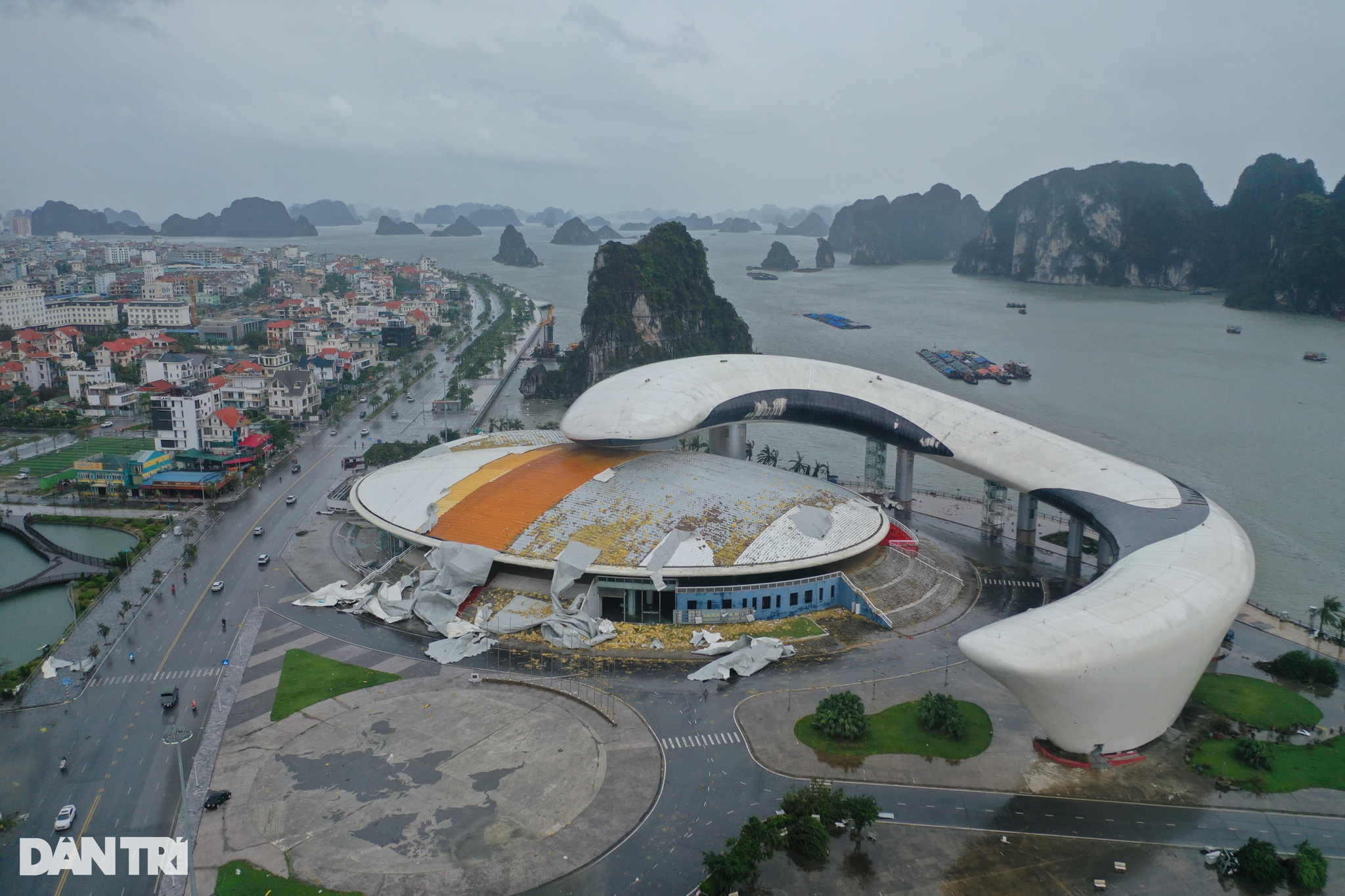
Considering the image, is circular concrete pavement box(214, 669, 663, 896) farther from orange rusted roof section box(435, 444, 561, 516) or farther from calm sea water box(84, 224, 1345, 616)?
calm sea water box(84, 224, 1345, 616)

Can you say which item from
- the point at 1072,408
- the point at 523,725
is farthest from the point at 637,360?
the point at 523,725

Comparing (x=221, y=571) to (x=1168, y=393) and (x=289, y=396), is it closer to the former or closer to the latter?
(x=289, y=396)

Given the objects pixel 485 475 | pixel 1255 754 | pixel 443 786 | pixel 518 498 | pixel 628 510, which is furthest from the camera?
pixel 485 475

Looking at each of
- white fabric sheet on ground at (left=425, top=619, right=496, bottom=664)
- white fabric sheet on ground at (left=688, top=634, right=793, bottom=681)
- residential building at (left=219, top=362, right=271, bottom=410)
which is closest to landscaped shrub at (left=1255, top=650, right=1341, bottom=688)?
white fabric sheet on ground at (left=688, top=634, right=793, bottom=681)

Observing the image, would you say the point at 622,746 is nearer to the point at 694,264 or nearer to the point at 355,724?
the point at 355,724

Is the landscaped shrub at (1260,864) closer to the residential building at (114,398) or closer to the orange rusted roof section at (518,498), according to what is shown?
the orange rusted roof section at (518,498)

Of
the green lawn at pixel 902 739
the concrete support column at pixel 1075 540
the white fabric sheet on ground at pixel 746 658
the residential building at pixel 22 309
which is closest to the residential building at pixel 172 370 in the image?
the residential building at pixel 22 309

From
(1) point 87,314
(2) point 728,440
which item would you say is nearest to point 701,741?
(2) point 728,440
